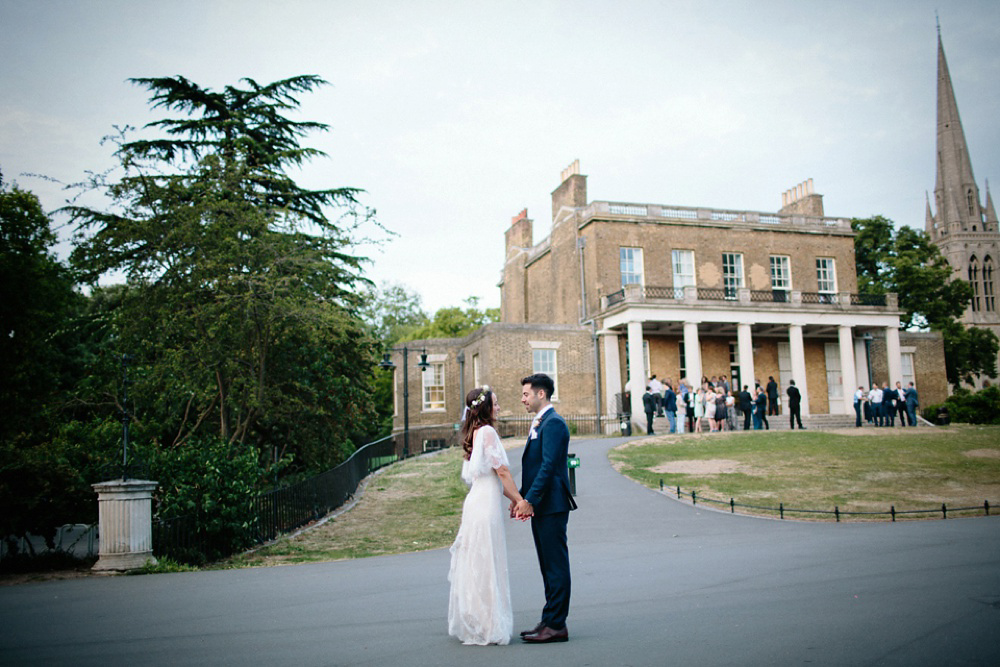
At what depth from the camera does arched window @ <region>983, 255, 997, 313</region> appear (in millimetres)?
91012

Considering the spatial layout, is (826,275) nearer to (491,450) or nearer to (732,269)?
(732,269)

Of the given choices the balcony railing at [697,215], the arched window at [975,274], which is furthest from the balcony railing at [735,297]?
the arched window at [975,274]

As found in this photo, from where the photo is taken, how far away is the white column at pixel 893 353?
3694cm

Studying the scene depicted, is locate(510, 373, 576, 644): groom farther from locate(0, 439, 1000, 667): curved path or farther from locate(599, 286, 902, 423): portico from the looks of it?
locate(599, 286, 902, 423): portico

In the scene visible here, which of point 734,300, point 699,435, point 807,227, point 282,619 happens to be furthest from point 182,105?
point 807,227

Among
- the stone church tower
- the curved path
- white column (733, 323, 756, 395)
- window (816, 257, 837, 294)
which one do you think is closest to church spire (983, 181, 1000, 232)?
the stone church tower

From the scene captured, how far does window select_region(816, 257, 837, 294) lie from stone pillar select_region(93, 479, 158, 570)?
38128 mm

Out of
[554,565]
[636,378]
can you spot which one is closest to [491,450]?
[554,565]

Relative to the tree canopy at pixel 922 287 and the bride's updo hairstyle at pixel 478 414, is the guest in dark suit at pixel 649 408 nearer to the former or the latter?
the bride's updo hairstyle at pixel 478 414

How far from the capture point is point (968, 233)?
295ft

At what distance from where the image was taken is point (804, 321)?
117ft

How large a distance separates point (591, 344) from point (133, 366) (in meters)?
22.7

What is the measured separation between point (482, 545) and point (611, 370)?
3010cm

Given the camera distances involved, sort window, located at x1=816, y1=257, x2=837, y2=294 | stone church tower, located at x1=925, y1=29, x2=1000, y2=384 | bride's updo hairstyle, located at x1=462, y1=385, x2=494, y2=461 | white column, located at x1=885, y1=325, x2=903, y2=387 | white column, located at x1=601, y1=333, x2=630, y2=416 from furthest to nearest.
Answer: stone church tower, located at x1=925, y1=29, x2=1000, y2=384 → window, located at x1=816, y1=257, x2=837, y2=294 → white column, located at x1=885, y1=325, x2=903, y2=387 → white column, located at x1=601, y1=333, x2=630, y2=416 → bride's updo hairstyle, located at x1=462, y1=385, x2=494, y2=461
